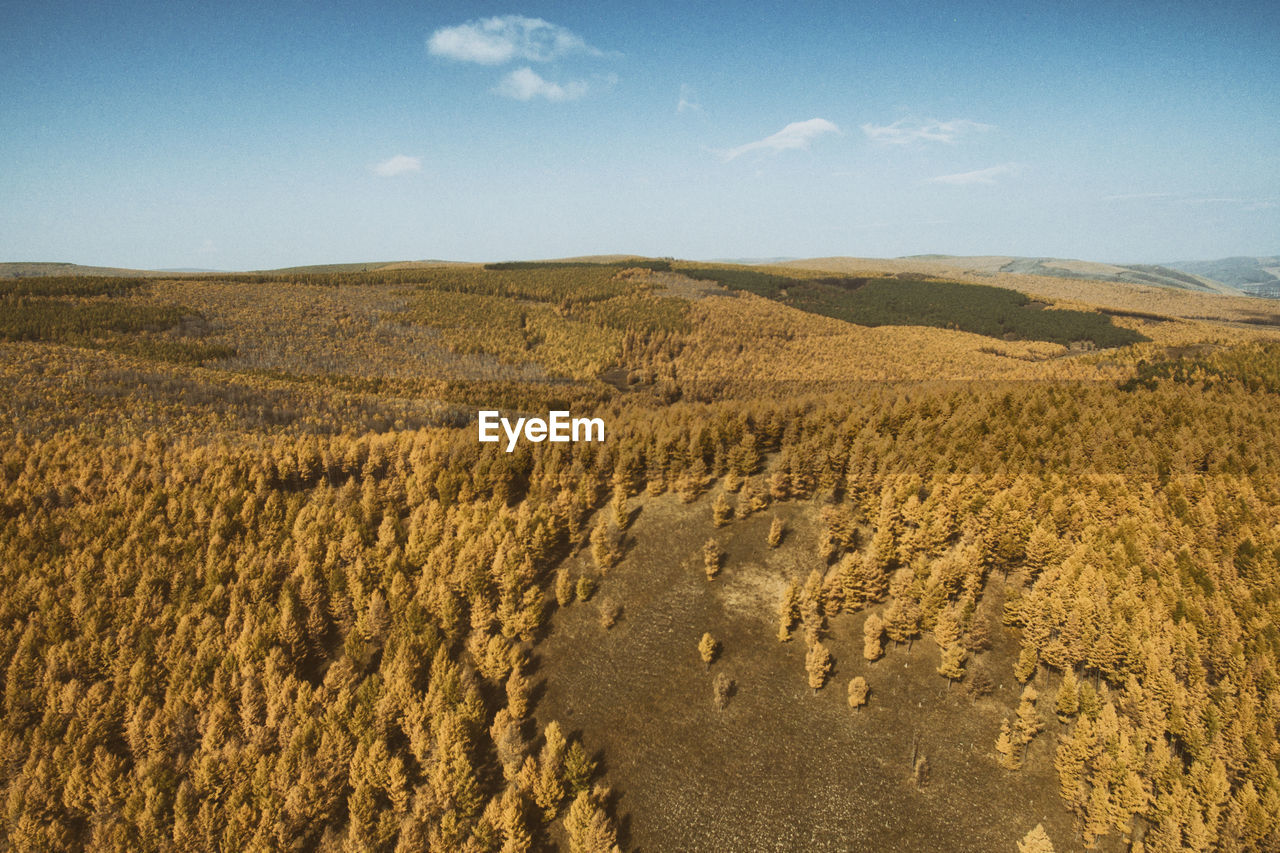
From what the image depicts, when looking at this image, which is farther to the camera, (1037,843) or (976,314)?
(976,314)

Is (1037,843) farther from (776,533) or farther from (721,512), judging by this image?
(721,512)

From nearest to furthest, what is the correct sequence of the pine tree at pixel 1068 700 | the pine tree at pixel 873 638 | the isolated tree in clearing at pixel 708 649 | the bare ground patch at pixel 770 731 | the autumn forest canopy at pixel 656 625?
the bare ground patch at pixel 770 731 → the autumn forest canopy at pixel 656 625 → the pine tree at pixel 1068 700 → the pine tree at pixel 873 638 → the isolated tree in clearing at pixel 708 649

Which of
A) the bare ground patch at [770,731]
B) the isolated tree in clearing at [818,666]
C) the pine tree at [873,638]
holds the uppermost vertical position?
the pine tree at [873,638]

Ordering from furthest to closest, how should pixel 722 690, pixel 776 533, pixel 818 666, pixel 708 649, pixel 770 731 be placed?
1. pixel 776 533
2. pixel 708 649
3. pixel 722 690
4. pixel 818 666
5. pixel 770 731

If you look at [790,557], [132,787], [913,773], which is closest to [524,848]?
[913,773]

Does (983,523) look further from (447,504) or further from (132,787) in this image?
(132,787)

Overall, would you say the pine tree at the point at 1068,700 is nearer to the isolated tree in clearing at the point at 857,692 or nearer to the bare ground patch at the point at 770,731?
the bare ground patch at the point at 770,731

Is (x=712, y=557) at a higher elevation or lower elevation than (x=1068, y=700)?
higher

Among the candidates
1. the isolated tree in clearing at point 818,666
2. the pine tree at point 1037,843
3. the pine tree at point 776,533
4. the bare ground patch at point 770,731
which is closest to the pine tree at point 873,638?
the bare ground patch at point 770,731

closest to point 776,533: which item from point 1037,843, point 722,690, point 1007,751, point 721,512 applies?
point 721,512
